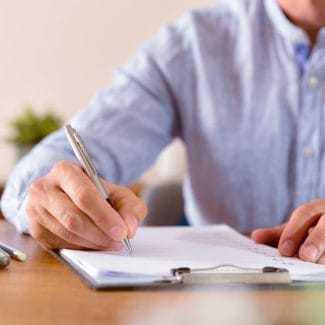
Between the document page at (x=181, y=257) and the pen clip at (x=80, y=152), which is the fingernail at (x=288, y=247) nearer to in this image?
the document page at (x=181, y=257)

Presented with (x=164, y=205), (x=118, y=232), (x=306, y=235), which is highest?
(x=118, y=232)

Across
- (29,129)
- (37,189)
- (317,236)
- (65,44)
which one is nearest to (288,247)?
(317,236)

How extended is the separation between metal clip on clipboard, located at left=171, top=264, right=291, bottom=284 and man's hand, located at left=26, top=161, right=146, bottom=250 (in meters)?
0.11

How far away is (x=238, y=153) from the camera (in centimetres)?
127

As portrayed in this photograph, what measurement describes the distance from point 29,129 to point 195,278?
1.93 meters

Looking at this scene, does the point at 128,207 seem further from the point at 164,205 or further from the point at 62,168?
the point at 164,205

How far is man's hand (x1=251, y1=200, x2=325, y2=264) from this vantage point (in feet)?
2.35

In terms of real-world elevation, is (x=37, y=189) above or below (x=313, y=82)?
above

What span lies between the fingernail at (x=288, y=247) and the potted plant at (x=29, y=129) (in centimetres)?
179

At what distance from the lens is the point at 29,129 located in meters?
2.47

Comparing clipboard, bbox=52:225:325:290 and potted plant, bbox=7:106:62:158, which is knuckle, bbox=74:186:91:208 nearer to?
clipboard, bbox=52:225:325:290

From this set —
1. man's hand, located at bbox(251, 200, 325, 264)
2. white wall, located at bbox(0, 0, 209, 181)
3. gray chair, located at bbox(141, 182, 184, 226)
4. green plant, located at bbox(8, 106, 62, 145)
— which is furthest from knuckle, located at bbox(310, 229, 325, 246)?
white wall, located at bbox(0, 0, 209, 181)

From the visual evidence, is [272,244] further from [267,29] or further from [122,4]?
[122,4]

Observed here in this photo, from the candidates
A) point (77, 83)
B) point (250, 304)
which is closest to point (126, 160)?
point (250, 304)
